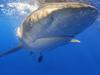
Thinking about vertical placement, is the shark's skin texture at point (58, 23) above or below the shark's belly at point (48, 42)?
above

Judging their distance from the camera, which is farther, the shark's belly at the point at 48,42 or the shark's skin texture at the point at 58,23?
the shark's belly at the point at 48,42

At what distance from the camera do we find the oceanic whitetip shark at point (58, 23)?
3.09m

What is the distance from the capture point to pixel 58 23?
3.17m

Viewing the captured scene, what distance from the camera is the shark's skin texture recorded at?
3.09 meters

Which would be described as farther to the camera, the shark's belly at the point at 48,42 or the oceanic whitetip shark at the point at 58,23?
the shark's belly at the point at 48,42

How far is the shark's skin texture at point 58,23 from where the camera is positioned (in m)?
3.09

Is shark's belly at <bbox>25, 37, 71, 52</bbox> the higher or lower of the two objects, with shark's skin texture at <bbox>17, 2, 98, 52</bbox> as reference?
lower

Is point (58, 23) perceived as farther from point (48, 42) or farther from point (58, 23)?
point (48, 42)

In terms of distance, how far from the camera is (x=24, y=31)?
12.8 ft

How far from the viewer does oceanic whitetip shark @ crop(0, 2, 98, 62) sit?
3086mm

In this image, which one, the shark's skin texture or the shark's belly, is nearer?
the shark's skin texture

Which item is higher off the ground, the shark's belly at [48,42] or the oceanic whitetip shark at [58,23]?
the oceanic whitetip shark at [58,23]

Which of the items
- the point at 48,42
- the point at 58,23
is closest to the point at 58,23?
the point at 58,23

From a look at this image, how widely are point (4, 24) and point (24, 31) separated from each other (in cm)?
1910
